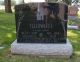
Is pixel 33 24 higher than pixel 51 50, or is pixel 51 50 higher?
pixel 33 24

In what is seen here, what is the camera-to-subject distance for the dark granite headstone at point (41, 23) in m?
7.25

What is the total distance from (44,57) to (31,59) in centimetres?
37

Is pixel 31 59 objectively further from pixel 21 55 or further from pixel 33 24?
pixel 33 24

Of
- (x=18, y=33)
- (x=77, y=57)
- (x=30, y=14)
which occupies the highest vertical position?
(x=30, y=14)

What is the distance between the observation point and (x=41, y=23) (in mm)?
7285

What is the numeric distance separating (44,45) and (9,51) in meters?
1.06

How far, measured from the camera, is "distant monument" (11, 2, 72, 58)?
23.7ft

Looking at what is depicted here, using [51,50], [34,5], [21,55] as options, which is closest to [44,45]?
[51,50]

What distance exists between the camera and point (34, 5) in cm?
728

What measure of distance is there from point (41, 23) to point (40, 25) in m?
0.06

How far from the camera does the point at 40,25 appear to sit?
23.9 ft

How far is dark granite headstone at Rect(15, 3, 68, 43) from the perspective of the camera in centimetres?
725

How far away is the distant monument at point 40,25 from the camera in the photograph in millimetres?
7215

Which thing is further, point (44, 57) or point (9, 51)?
point (9, 51)
